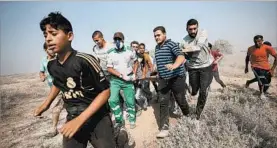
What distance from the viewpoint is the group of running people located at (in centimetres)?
Result: 252

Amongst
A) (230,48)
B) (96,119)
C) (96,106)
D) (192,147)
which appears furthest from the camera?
(230,48)

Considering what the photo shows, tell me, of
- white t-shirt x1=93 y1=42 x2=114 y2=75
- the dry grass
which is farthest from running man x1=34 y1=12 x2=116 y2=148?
white t-shirt x1=93 y1=42 x2=114 y2=75

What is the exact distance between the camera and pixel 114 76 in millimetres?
5645

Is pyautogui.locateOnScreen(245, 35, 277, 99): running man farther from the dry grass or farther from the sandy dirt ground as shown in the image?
the dry grass

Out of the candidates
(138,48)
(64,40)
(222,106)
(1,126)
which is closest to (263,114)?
(222,106)

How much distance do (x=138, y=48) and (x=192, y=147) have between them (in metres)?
3.87

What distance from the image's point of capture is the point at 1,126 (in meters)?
7.20

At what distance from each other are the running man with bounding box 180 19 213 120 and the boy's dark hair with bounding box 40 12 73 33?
114 inches

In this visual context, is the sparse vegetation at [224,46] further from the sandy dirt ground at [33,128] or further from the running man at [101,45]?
the running man at [101,45]

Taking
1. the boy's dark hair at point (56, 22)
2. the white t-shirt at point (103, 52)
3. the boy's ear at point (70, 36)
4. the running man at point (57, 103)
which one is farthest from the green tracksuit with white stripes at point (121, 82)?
the boy's dark hair at point (56, 22)

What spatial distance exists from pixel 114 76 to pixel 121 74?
7.7 inches

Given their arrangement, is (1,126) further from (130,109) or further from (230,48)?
(230,48)

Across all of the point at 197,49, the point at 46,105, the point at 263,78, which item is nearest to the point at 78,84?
the point at 46,105

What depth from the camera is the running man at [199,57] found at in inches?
196
